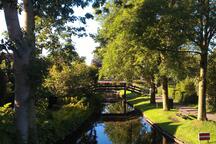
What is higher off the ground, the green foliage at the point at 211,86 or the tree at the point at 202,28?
the tree at the point at 202,28

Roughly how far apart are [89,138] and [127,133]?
3.74 meters

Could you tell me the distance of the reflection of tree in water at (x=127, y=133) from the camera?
27703 millimetres

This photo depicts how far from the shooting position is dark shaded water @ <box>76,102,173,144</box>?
2739 cm

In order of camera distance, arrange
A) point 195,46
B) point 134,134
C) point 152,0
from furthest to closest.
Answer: point 134,134, point 195,46, point 152,0

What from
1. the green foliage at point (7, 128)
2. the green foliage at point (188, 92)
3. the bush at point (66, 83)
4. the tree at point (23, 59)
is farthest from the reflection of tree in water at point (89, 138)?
the green foliage at point (188, 92)

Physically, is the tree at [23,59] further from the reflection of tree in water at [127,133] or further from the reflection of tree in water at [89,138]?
the reflection of tree in water at [127,133]

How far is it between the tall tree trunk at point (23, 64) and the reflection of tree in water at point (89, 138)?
11.2 m

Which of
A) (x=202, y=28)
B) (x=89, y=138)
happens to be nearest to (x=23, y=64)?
(x=202, y=28)

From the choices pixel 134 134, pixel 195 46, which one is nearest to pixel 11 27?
pixel 195 46

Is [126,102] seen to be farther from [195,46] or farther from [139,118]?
[195,46]

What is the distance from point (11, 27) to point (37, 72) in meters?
2.02

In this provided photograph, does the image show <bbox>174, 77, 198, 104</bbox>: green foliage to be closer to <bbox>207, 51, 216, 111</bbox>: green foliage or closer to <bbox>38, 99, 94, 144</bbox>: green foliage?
<bbox>207, 51, 216, 111</bbox>: green foliage

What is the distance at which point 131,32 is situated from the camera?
918 inches

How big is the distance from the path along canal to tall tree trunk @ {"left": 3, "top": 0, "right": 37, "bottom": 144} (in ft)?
36.6
